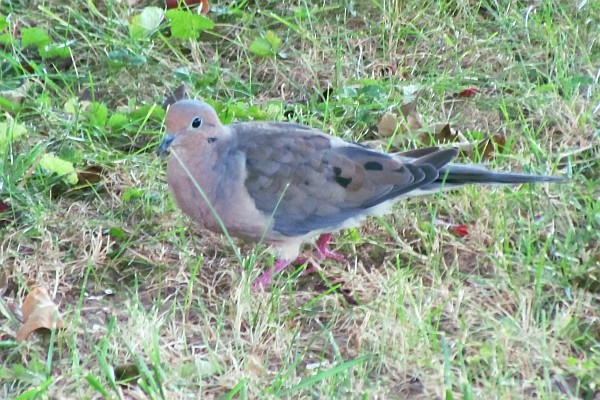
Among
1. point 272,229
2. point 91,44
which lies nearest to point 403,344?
point 272,229

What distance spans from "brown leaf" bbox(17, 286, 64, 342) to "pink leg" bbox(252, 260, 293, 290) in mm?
627

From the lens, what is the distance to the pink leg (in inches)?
139

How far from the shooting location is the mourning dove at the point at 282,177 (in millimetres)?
3584

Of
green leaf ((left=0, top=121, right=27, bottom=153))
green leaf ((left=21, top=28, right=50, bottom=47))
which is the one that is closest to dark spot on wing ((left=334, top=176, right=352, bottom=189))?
green leaf ((left=0, top=121, right=27, bottom=153))

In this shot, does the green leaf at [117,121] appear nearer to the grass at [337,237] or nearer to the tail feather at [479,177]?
the grass at [337,237]

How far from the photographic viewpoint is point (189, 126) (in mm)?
3635

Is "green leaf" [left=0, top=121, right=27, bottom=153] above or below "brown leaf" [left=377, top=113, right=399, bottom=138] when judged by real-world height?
above

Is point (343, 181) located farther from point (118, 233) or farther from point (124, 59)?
point (124, 59)

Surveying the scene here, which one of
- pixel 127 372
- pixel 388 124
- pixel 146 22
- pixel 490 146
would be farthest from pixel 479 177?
pixel 146 22

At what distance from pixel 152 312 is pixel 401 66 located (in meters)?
2.08

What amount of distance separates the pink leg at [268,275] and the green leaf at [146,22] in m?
1.73

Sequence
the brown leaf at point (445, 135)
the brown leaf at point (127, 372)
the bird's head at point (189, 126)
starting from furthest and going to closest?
the brown leaf at point (445, 135) → the bird's head at point (189, 126) → the brown leaf at point (127, 372)

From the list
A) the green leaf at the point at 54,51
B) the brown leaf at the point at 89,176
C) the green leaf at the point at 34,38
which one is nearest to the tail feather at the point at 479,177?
the brown leaf at the point at 89,176

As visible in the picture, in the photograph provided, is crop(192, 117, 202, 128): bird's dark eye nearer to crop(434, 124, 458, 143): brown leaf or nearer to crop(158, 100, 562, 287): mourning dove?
crop(158, 100, 562, 287): mourning dove
